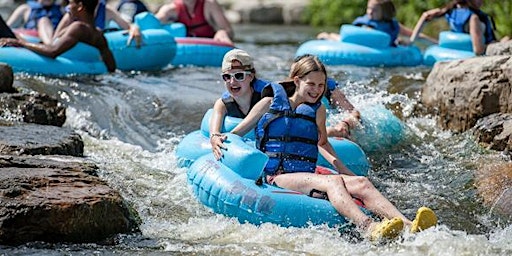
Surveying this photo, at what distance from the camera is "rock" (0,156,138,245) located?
4.66 metres

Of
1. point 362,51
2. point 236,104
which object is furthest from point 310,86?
point 362,51

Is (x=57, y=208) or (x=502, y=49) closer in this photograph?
(x=57, y=208)

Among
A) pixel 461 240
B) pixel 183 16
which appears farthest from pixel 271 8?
pixel 461 240

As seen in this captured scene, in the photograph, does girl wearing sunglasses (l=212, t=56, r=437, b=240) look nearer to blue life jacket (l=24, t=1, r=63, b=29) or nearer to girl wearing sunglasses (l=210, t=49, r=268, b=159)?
girl wearing sunglasses (l=210, t=49, r=268, b=159)

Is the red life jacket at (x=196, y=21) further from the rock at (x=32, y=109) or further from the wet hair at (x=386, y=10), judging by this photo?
the rock at (x=32, y=109)

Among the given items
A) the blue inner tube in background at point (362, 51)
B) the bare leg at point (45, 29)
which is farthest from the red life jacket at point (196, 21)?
the bare leg at point (45, 29)

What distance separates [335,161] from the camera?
562 cm

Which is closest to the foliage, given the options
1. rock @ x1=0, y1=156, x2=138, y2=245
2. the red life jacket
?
the red life jacket

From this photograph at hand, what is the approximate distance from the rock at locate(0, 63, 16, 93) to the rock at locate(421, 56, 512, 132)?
344 cm

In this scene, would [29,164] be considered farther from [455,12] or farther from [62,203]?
[455,12]

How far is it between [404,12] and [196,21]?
575 cm

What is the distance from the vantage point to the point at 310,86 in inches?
216

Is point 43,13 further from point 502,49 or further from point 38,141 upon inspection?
point 502,49

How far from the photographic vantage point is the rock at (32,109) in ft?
24.2
